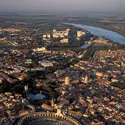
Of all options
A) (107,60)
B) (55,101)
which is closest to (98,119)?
(55,101)

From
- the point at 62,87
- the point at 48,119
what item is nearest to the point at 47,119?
the point at 48,119

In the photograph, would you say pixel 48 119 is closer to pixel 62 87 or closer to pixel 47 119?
pixel 47 119

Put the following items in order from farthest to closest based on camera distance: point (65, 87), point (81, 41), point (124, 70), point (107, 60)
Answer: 1. point (81, 41)
2. point (107, 60)
3. point (124, 70)
4. point (65, 87)

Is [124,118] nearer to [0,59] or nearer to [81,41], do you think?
[0,59]

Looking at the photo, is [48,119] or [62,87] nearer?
[48,119]

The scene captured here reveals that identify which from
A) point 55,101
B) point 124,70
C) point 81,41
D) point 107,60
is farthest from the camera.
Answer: point 81,41

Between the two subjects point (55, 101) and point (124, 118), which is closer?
point (124, 118)

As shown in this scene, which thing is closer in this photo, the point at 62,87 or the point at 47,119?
the point at 47,119
